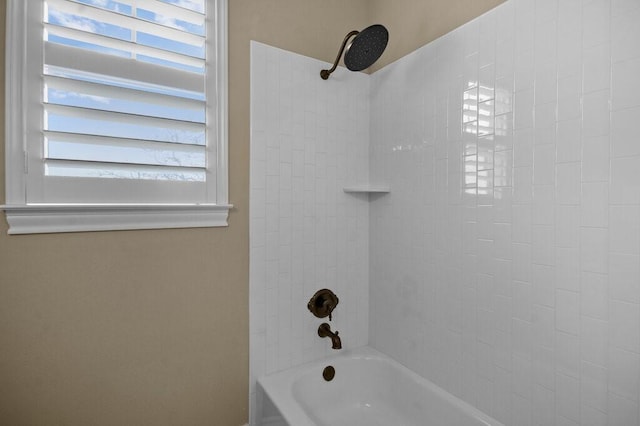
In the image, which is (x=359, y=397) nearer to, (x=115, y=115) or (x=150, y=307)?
(x=150, y=307)

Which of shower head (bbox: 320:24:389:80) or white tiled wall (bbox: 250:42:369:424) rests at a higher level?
shower head (bbox: 320:24:389:80)

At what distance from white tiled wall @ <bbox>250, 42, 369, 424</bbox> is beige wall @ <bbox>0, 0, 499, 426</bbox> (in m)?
0.07

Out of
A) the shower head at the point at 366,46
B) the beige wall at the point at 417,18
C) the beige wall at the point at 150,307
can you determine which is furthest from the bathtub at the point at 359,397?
the beige wall at the point at 417,18

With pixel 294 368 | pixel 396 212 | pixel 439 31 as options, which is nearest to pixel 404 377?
pixel 294 368

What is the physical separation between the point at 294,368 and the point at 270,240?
0.67 m

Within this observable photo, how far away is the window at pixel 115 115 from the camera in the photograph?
1.07 m

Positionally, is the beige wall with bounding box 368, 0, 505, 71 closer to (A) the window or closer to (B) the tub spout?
(A) the window

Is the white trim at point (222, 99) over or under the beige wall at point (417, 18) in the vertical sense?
under

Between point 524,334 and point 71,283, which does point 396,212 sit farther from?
point 71,283

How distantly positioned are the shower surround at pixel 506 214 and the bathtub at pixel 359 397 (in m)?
0.07

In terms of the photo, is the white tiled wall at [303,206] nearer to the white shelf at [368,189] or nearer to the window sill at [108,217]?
the white shelf at [368,189]

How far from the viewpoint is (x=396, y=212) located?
1.65m

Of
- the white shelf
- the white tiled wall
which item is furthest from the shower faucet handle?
the white shelf

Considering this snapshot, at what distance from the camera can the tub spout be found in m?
1.58
